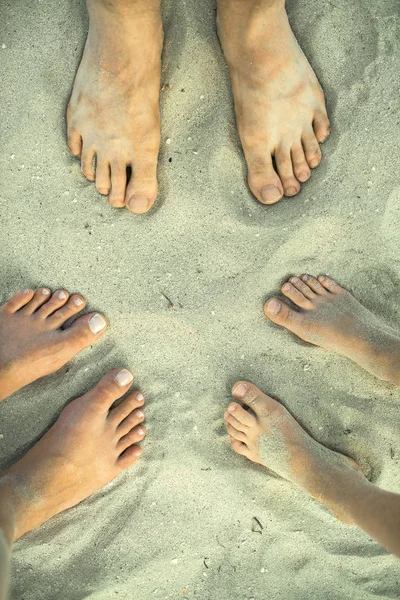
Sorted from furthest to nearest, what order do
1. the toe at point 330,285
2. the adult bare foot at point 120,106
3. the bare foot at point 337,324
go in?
1. the toe at point 330,285
2. the bare foot at point 337,324
3. the adult bare foot at point 120,106

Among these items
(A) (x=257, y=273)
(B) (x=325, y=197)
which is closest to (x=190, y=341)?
(A) (x=257, y=273)

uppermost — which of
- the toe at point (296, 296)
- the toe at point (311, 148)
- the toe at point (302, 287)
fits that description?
the toe at point (311, 148)

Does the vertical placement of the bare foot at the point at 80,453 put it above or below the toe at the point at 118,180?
below

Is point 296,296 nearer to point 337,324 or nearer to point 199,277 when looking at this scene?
point 337,324

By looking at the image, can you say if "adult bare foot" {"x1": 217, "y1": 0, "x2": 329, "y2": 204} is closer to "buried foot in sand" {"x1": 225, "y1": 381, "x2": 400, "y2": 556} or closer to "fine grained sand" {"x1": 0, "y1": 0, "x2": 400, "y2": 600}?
"fine grained sand" {"x1": 0, "y1": 0, "x2": 400, "y2": 600}

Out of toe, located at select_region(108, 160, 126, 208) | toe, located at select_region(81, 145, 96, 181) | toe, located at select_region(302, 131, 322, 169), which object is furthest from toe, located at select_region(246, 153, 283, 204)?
toe, located at select_region(81, 145, 96, 181)

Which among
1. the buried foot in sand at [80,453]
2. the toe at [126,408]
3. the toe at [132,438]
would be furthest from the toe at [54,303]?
the toe at [132,438]

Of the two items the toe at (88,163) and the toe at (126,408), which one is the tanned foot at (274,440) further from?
the toe at (88,163)
